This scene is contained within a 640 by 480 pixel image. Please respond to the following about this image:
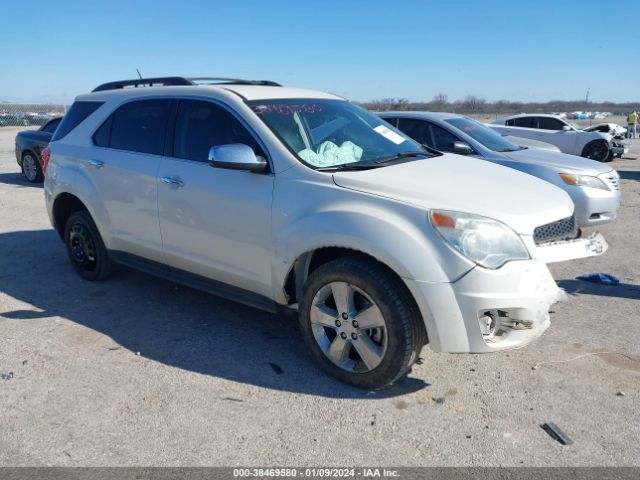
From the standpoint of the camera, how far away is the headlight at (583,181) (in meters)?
6.86

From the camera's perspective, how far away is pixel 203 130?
4.32 m

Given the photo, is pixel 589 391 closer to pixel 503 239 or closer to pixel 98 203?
pixel 503 239

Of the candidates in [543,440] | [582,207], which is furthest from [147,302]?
[582,207]

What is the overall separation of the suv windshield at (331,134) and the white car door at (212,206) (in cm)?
25

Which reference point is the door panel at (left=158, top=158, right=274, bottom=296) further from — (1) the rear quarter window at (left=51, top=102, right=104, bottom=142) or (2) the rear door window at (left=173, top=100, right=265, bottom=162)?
(1) the rear quarter window at (left=51, top=102, right=104, bottom=142)

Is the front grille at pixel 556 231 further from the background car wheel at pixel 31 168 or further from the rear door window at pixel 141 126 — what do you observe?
the background car wheel at pixel 31 168

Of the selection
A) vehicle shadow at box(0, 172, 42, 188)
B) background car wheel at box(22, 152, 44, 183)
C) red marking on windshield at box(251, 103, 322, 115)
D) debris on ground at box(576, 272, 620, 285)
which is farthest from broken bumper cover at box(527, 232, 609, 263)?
background car wheel at box(22, 152, 44, 183)

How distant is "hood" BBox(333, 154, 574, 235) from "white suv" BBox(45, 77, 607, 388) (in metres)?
0.01

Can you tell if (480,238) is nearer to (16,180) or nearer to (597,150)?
(16,180)

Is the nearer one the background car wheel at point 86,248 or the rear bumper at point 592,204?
the background car wheel at point 86,248

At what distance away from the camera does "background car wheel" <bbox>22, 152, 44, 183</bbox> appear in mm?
12227

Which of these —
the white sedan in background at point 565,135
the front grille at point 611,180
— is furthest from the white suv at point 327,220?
the white sedan in background at point 565,135

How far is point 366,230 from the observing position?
10.7 ft

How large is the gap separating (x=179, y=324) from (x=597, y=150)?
15.6m
